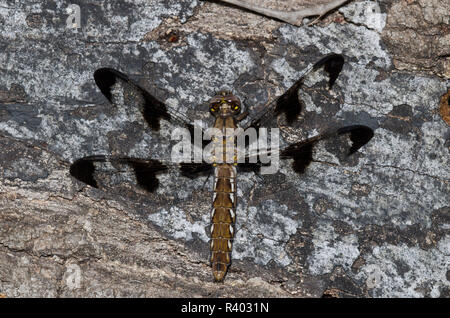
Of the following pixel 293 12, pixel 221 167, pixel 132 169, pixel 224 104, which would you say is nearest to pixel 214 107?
pixel 224 104

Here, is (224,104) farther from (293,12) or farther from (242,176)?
(293,12)

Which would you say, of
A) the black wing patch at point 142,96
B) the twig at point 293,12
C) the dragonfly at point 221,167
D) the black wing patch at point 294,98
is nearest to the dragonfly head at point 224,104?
the dragonfly at point 221,167

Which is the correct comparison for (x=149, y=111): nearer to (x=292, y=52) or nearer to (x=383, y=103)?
(x=292, y=52)

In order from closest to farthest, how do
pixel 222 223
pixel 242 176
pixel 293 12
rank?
1. pixel 222 223
2. pixel 293 12
3. pixel 242 176

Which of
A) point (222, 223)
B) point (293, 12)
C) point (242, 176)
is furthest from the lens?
point (242, 176)

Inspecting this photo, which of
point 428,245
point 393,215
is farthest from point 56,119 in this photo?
point 428,245
